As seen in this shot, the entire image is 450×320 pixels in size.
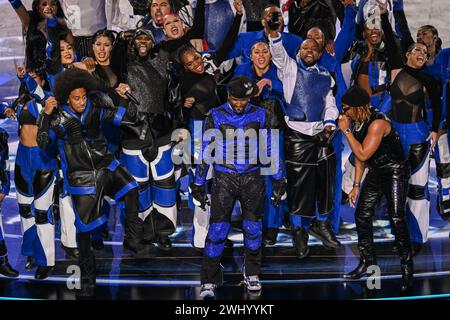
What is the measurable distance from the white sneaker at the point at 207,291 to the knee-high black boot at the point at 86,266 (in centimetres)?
83

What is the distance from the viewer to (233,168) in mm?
6781

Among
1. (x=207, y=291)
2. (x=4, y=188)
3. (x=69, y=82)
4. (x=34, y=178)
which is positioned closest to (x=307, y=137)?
(x=207, y=291)

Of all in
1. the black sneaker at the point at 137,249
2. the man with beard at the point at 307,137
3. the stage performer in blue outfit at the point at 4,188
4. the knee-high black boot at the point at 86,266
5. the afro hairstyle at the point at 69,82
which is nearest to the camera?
→ the afro hairstyle at the point at 69,82

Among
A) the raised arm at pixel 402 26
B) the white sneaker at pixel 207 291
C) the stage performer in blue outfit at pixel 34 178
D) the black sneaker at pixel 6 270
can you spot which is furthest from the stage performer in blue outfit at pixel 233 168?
the raised arm at pixel 402 26

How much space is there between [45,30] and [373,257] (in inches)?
132

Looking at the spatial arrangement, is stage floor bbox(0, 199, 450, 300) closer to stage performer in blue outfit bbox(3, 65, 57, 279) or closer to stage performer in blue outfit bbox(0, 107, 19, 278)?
stage performer in blue outfit bbox(0, 107, 19, 278)

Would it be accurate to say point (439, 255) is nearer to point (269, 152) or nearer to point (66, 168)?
point (269, 152)

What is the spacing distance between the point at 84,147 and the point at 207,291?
1.42 meters

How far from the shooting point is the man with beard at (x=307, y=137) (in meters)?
7.39

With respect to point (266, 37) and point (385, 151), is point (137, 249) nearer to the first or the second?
point (266, 37)

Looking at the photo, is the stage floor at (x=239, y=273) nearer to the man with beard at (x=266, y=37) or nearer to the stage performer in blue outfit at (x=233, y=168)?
the stage performer in blue outfit at (x=233, y=168)

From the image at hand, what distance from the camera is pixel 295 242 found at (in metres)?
7.63
